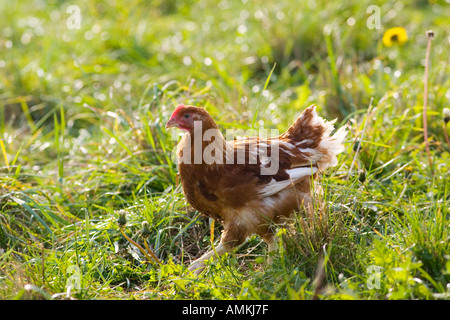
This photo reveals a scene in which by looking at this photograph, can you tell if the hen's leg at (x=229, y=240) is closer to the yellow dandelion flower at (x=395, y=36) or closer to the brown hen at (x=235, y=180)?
the brown hen at (x=235, y=180)

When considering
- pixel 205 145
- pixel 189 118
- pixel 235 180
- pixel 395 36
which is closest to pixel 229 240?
pixel 235 180

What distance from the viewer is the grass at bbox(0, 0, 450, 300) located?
10.1 feet

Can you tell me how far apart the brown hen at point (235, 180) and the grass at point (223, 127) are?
6.2 inches

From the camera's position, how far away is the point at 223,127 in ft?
14.8

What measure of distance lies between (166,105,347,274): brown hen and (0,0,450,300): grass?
157mm

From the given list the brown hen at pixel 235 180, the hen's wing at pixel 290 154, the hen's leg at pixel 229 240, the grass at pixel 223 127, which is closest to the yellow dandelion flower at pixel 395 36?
the grass at pixel 223 127

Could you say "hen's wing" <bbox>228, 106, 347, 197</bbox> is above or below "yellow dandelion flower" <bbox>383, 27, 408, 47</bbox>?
below

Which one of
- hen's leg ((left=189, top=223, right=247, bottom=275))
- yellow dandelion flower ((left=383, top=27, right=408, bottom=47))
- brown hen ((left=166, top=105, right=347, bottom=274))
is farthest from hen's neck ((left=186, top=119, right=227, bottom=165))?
yellow dandelion flower ((left=383, top=27, right=408, bottom=47))

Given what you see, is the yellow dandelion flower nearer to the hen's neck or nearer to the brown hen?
the brown hen

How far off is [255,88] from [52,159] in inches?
Result: 78.1

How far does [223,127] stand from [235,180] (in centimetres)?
128

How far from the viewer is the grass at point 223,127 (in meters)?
3.07
